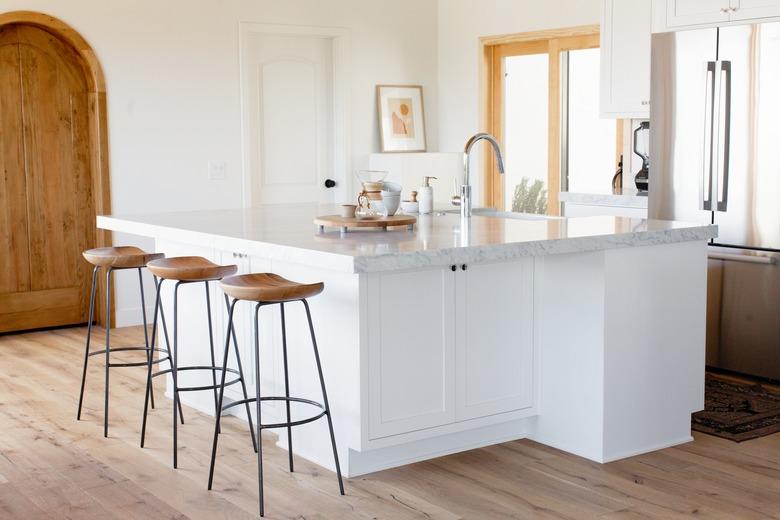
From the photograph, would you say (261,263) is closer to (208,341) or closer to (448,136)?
(208,341)

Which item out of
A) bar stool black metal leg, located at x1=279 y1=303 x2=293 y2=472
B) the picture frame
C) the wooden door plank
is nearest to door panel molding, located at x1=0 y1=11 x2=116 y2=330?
the wooden door plank

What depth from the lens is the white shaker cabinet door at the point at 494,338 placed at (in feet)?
12.7

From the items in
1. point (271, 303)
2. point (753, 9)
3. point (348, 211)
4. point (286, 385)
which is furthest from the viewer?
point (753, 9)

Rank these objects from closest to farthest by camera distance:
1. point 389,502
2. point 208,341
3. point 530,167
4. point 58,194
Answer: point 389,502 → point 208,341 → point 58,194 → point 530,167

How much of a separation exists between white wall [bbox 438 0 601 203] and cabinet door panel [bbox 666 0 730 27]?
162cm

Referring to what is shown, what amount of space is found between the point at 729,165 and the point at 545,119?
97.2 inches

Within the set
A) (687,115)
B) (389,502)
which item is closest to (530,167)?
(687,115)

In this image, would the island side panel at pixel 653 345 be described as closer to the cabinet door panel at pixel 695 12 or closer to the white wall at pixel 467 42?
the cabinet door panel at pixel 695 12

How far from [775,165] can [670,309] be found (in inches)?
56.4

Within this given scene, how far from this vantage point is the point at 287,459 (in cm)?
402

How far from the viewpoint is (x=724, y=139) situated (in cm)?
527

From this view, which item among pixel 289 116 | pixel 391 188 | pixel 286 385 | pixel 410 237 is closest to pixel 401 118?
pixel 289 116

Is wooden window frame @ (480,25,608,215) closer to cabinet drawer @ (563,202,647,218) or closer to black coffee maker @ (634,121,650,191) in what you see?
black coffee maker @ (634,121,650,191)

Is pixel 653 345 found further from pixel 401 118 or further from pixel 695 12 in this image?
pixel 401 118
